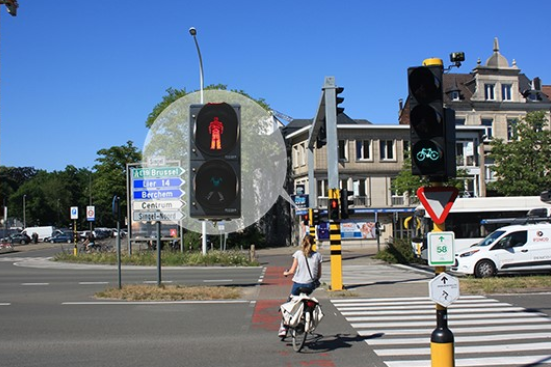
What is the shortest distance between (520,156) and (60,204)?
293ft

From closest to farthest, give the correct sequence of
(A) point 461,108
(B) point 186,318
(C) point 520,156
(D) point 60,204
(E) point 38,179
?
(B) point 186,318, (C) point 520,156, (A) point 461,108, (D) point 60,204, (E) point 38,179

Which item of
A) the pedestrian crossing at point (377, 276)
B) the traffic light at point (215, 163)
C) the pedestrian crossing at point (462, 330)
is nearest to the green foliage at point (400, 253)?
the pedestrian crossing at point (377, 276)

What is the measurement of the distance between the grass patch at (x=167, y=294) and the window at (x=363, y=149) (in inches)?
1664

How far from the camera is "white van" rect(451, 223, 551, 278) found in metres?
20.5

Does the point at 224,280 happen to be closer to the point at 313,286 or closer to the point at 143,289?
the point at 143,289

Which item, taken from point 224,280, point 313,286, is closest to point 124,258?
point 224,280

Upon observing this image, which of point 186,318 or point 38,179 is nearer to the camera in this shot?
point 186,318

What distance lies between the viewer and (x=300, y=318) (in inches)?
353

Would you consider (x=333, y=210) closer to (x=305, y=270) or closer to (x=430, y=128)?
(x=305, y=270)

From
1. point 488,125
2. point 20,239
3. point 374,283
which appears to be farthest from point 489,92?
point 20,239

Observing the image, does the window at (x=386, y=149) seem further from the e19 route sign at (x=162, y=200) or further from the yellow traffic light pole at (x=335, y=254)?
the yellow traffic light pole at (x=335, y=254)

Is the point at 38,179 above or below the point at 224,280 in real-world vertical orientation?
above

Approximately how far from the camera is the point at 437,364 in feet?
20.0

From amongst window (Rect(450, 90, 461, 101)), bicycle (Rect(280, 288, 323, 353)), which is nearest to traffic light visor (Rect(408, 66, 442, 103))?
bicycle (Rect(280, 288, 323, 353))
